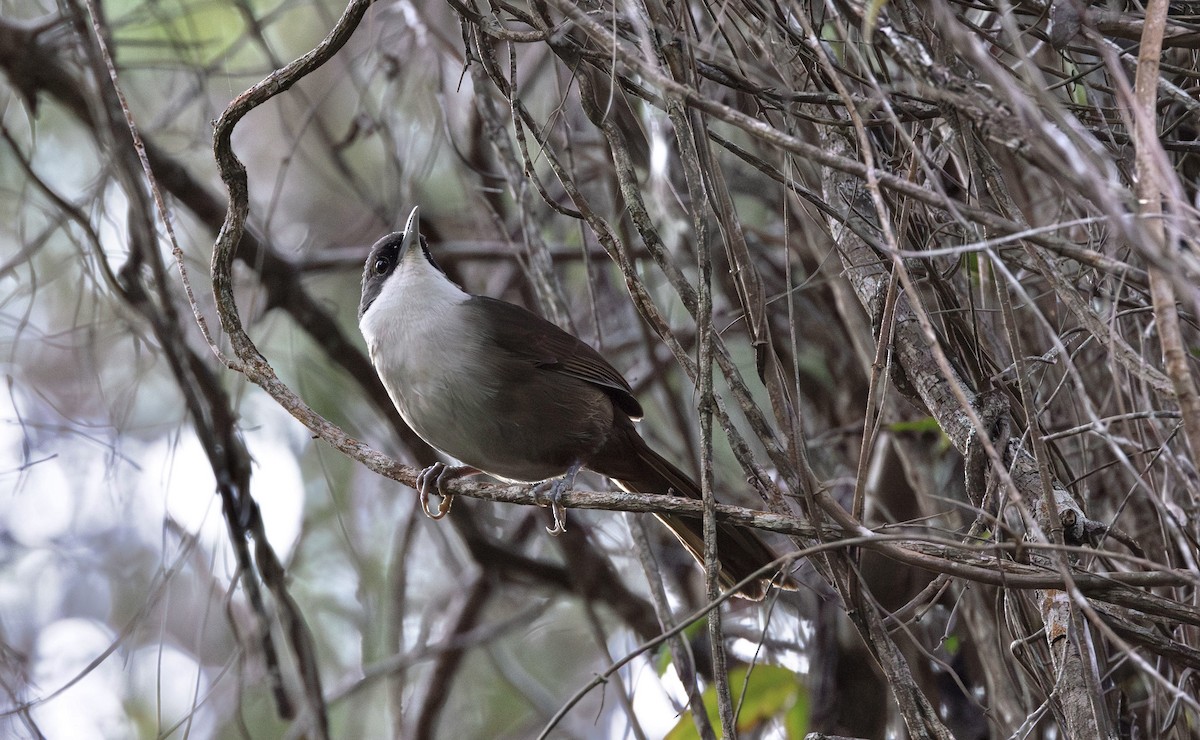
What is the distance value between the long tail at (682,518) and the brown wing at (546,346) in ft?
0.69

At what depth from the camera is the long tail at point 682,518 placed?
131 inches

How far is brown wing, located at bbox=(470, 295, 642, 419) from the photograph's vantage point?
3.54 meters

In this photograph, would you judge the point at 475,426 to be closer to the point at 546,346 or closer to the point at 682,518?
the point at 546,346

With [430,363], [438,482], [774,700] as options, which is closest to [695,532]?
[774,700]

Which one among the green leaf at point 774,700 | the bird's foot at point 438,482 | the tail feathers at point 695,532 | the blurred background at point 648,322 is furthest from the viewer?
the green leaf at point 774,700

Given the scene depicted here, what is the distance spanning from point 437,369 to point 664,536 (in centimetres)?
208

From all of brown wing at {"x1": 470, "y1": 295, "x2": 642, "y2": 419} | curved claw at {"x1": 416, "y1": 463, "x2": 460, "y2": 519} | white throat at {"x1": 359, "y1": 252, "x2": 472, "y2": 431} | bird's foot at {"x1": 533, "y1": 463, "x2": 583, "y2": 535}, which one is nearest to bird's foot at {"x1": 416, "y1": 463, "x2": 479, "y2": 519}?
curved claw at {"x1": 416, "y1": 463, "x2": 460, "y2": 519}

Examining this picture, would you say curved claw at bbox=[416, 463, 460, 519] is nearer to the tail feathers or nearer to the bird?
the bird

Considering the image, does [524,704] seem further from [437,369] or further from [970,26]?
[970,26]

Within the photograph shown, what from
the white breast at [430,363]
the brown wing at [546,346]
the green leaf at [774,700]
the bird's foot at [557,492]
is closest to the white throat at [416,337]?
the white breast at [430,363]

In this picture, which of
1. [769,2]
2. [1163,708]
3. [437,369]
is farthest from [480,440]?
[1163,708]

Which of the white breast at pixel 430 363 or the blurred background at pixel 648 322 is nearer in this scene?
the blurred background at pixel 648 322

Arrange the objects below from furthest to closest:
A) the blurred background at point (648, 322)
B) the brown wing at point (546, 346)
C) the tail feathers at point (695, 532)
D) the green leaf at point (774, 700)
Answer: the green leaf at point (774, 700) → the brown wing at point (546, 346) → the tail feathers at point (695, 532) → the blurred background at point (648, 322)

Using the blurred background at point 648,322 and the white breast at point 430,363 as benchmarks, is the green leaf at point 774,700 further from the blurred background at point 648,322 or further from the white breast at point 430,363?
the white breast at point 430,363
